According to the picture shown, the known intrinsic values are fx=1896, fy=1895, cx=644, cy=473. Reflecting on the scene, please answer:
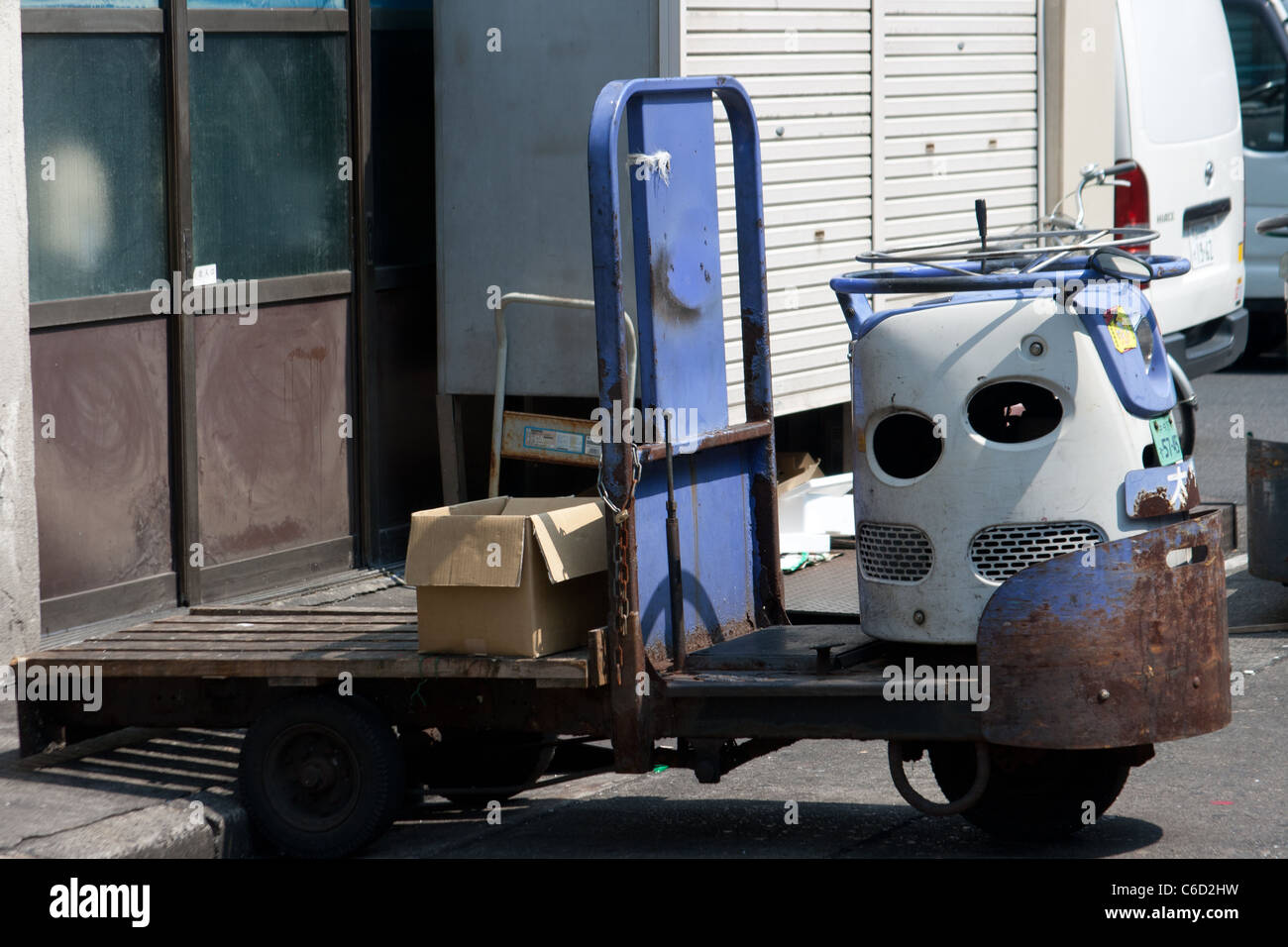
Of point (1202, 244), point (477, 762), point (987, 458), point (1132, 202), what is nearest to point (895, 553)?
point (987, 458)

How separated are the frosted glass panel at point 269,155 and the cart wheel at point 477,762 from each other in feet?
9.12

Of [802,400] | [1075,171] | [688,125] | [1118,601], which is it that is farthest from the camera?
[1075,171]

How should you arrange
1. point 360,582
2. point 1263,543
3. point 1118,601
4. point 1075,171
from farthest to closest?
point 1075,171, point 360,582, point 1263,543, point 1118,601

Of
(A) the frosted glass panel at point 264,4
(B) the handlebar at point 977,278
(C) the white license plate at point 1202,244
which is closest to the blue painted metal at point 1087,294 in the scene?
(B) the handlebar at point 977,278

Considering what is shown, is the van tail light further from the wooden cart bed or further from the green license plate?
the wooden cart bed

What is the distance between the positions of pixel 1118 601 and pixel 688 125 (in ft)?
6.03

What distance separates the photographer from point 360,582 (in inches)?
319

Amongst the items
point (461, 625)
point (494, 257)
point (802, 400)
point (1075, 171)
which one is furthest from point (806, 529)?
point (461, 625)

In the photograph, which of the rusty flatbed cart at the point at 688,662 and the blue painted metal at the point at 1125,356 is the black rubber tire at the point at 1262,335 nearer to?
the rusty flatbed cart at the point at 688,662

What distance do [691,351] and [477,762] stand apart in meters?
1.39

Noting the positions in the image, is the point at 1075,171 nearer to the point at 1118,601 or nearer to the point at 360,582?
the point at 360,582

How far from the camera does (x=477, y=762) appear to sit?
5.63 metres

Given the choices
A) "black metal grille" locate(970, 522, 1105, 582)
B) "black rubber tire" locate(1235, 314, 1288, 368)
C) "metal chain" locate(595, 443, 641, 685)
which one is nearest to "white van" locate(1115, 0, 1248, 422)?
"black rubber tire" locate(1235, 314, 1288, 368)

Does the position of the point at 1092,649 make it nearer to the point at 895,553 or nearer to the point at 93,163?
the point at 895,553
